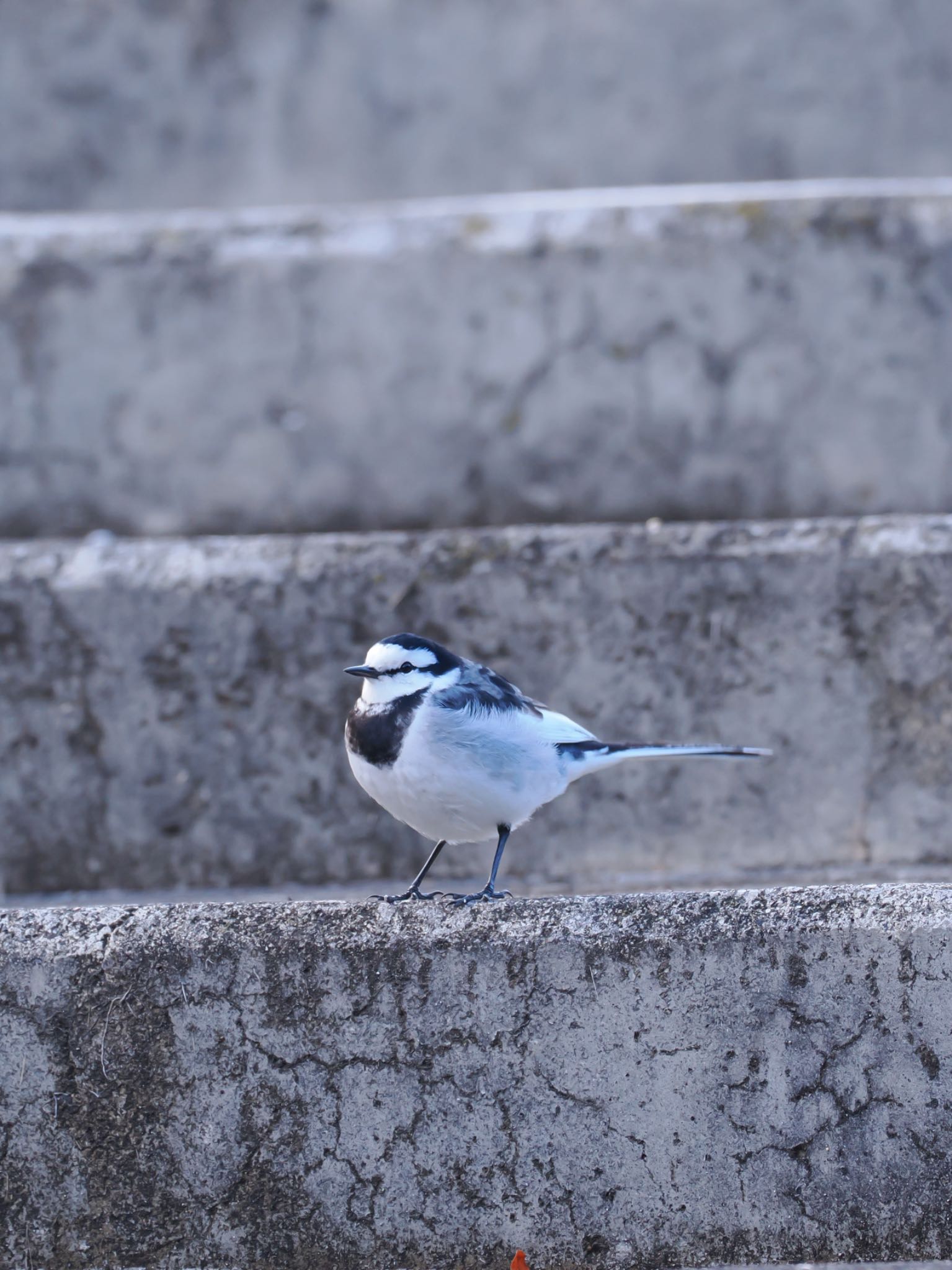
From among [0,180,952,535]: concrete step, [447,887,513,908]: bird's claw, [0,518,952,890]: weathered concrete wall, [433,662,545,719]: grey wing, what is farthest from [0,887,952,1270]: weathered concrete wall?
[0,180,952,535]: concrete step

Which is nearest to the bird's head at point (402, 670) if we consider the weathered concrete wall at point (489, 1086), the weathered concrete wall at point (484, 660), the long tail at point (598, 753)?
the long tail at point (598, 753)

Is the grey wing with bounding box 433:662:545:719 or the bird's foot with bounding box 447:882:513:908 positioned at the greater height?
the grey wing with bounding box 433:662:545:719

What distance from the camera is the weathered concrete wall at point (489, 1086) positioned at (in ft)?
6.48

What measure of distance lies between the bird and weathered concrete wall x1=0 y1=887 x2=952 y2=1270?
350 millimetres

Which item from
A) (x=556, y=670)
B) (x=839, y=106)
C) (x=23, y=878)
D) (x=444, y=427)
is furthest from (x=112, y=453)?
(x=839, y=106)

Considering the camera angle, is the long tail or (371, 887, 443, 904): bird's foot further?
the long tail

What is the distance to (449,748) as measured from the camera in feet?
8.13

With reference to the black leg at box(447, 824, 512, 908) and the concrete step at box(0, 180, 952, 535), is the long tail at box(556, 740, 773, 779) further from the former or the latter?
the concrete step at box(0, 180, 952, 535)

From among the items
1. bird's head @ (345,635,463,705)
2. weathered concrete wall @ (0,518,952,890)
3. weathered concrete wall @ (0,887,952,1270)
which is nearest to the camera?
weathered concrete wall @ (0,887,952,1270)

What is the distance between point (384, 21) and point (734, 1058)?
507 centimetres

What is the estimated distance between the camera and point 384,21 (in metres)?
5.73

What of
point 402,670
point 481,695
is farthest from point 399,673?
point 481,695

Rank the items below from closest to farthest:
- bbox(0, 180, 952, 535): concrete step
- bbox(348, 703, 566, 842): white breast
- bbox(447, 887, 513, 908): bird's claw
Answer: bbox(447, 887, 513, 908): bird's claw, bbox(348, 703, 566, 842): white breast, bbox(0, 180, 952, 535): concrete step

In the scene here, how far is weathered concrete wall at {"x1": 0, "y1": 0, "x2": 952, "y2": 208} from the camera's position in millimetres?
5648
